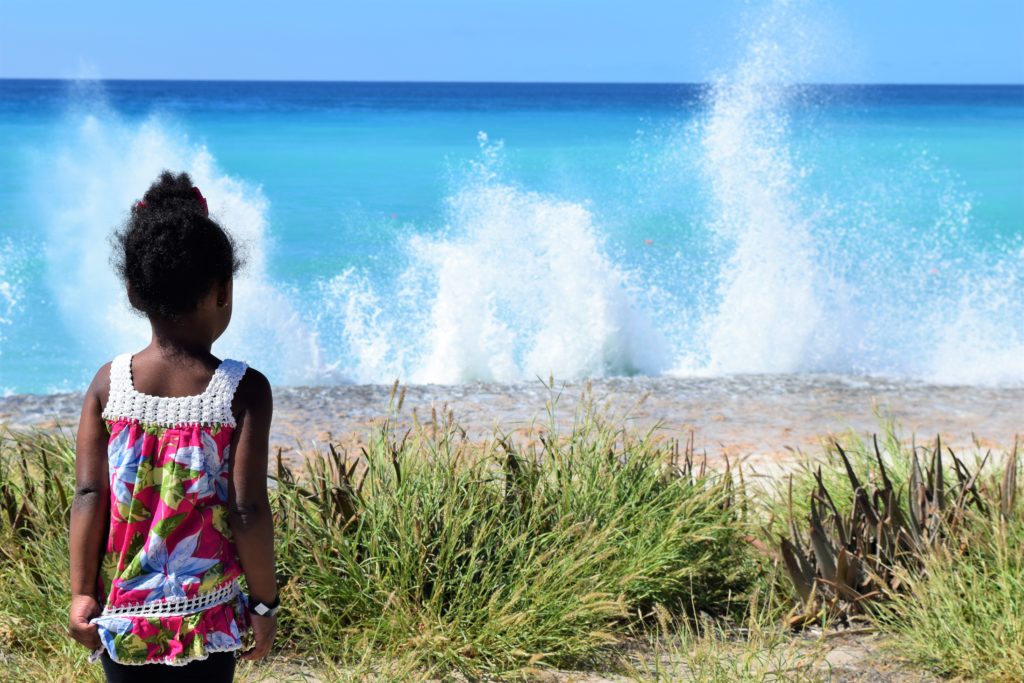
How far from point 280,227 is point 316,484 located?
2145 cm

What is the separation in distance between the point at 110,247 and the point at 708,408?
210 inches

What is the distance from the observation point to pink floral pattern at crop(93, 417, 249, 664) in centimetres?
202

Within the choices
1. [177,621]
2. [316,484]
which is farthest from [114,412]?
[316,484]

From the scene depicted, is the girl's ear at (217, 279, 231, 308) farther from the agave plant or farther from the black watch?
the agave plant

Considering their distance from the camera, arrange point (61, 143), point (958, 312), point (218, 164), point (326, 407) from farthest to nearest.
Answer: point (61, 143)
point (218, 164)
point (958, 312)
point (326, 407)

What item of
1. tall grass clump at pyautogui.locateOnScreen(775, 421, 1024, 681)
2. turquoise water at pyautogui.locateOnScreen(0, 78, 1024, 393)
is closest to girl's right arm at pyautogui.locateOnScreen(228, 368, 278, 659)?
turquoise water at pyautogui.locateOnScreen(0, 78, 1024, 393)

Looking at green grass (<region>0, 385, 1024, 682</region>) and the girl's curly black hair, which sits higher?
the girl's curly black hair

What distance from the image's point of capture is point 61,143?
37125 mm

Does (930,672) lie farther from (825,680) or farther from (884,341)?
(884,341)

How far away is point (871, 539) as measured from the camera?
144 inches

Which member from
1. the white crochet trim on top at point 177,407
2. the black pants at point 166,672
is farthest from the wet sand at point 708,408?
the white crochet trim on top at point 177,407

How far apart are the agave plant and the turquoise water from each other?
84.1 inches

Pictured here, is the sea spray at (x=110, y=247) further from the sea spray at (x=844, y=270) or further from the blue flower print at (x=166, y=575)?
the sea spray at (x=844, y=270)

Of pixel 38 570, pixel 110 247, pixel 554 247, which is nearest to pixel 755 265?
pixel 554 247
